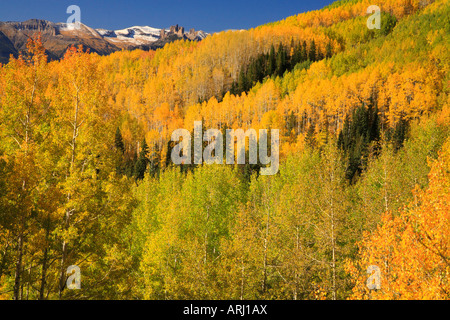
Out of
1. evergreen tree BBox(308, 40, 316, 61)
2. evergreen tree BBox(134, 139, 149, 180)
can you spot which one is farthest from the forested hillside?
evergreen tree BBox(308, 40, 316, 61)

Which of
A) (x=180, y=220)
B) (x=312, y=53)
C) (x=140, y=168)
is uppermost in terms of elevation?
(x=312, y=53)

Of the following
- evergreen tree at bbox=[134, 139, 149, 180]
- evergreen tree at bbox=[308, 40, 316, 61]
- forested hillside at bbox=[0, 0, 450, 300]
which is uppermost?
evergreen tree at bbox=[308, 40, 316, 61]

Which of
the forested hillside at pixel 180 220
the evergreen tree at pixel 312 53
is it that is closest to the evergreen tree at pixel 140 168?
the forested hillside at pixel 180 220

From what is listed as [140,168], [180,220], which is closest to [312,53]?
[140,168]

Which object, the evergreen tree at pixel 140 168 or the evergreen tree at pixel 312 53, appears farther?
the evergreen tree at pixel 312 53

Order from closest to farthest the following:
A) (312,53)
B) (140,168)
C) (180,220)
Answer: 1. (180,220)
2. (140,168)
3. (312,53)

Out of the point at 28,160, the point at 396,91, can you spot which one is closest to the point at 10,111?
the point at 28,160

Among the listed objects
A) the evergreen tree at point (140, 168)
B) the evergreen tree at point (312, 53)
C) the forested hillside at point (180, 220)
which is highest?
the evergreen tree at point (312, 53)

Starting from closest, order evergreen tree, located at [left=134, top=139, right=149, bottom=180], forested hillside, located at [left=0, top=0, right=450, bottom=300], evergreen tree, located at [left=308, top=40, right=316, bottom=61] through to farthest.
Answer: forested hillside, located at [left=0, top=0, right=450, bottom=300] < evergreen tree, located at [left=134, top=139, right=149, bottom=180] < evergreen tree, located at [left=308, top=40, right=316, bottom=61]

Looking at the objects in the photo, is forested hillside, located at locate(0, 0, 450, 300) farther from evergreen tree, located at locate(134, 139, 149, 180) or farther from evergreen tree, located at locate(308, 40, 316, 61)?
evergreen tree, located at locate(308, 40, 316, 61)

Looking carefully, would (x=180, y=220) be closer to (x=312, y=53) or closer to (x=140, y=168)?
(x=140, y=168)

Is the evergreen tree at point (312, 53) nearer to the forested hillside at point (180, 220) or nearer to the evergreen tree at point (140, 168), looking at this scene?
the evergreen tree at point (140, 168)

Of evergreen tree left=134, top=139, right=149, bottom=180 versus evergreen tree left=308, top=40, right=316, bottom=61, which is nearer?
evergreen tree left=134, top=139, right=149, bottom=180

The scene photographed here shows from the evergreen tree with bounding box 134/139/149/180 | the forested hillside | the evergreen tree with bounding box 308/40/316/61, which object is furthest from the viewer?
the evergreen tree with bounding box 308/40/316/61
